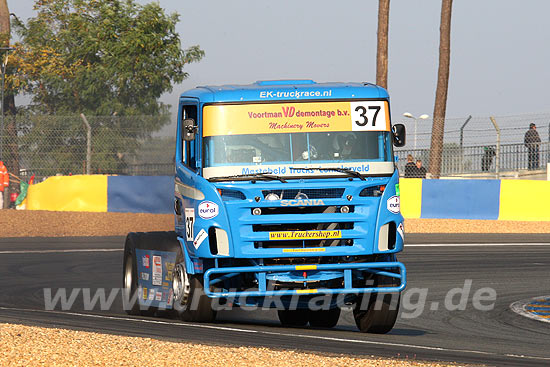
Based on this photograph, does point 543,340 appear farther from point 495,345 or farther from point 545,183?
point 545,183

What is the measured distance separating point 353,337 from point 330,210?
123 cm

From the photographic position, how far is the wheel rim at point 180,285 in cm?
1066

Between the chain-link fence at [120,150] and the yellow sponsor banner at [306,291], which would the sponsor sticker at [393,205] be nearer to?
the yellow sponsor banner at [306,291]

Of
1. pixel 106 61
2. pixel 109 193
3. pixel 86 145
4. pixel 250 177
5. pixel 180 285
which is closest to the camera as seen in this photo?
pixel 250 177

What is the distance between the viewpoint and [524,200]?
2695 centimetres

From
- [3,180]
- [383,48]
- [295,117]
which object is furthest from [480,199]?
[295,117]

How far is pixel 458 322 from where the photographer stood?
38.4 ft

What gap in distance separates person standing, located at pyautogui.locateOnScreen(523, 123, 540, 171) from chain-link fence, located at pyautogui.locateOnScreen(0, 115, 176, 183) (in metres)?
9.67

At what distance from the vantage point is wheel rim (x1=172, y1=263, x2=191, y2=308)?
1066 cm

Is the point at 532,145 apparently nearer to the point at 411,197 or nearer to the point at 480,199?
the point at 480,199

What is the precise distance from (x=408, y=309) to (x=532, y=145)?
57.3ft

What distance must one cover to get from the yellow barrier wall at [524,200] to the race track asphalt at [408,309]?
4.67 metres

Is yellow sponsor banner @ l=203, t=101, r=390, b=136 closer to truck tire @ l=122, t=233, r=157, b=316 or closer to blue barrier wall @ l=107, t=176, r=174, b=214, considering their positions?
truck tire @ l=122, t=233, r=157, b=316

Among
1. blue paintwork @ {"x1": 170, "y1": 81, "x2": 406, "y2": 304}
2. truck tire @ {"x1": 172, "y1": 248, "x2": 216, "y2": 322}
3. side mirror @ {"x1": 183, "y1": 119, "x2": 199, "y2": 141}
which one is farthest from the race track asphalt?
side mirror @ {"x1": 183, "y1": 119, "x2": 199, "y2": 141}
